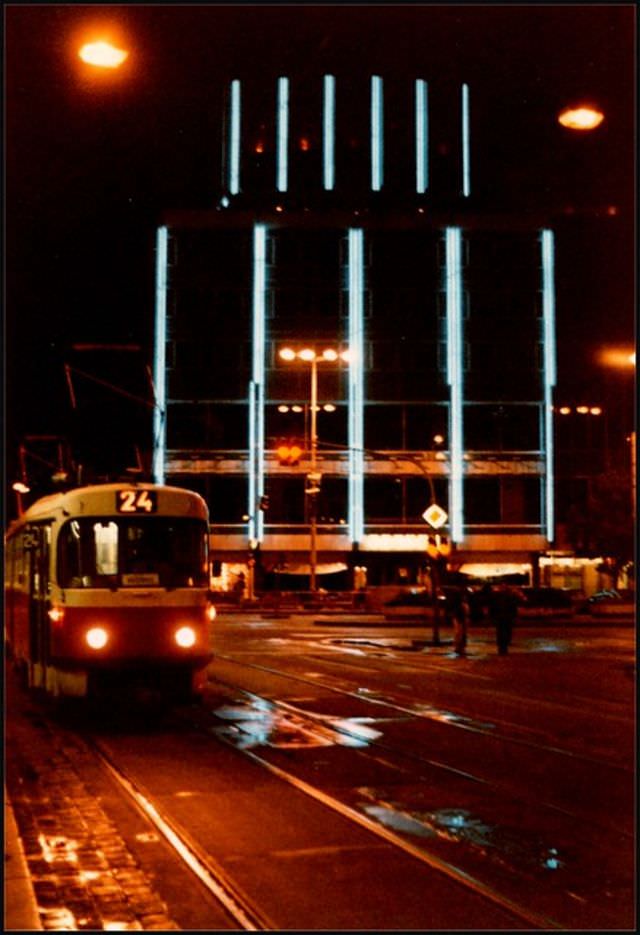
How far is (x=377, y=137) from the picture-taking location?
6756 cm

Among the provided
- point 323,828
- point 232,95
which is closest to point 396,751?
point 323,828

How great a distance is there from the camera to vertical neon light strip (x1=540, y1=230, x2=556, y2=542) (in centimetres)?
6744

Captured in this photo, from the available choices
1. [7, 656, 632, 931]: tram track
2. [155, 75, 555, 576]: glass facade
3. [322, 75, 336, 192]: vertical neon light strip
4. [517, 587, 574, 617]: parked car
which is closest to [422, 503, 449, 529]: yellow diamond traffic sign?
[7, 656, 632, 931]: tram track

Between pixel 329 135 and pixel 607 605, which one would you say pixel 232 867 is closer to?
pixel 607 605

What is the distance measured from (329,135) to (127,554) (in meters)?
55.2

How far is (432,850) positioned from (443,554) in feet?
75.6

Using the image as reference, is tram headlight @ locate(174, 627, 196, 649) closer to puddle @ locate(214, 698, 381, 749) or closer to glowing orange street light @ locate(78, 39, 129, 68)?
puddle @ locate(214, 698, 381, 749)

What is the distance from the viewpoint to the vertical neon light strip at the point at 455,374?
6744 centimetres

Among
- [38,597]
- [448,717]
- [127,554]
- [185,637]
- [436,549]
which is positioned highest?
[127,554]

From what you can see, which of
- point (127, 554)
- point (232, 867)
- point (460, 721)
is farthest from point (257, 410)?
point (232, 867)

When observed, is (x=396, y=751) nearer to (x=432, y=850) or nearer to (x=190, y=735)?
(x=190, y=735)

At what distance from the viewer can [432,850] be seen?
854 cm

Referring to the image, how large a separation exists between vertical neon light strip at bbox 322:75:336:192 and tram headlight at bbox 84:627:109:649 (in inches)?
2128

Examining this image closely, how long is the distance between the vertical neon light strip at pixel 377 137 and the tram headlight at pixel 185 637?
53.9 meters
